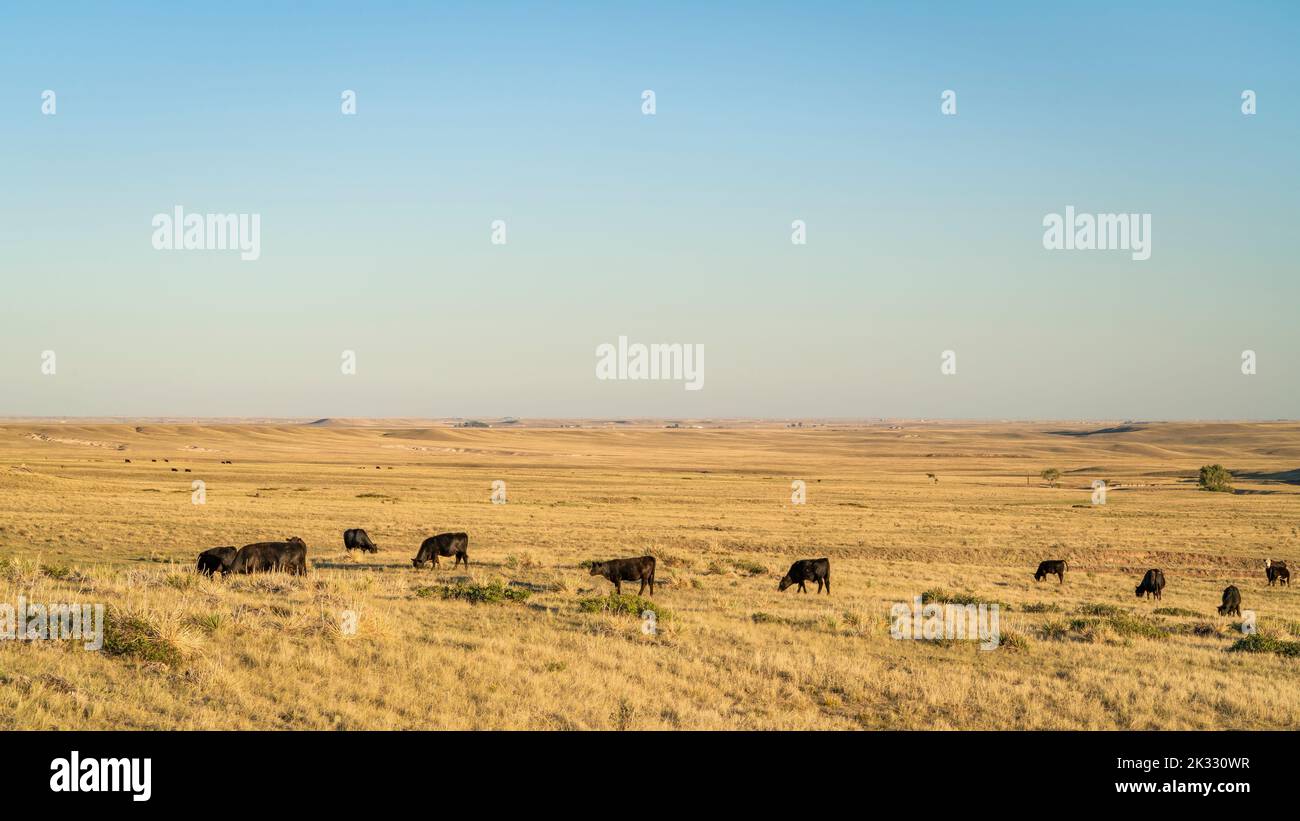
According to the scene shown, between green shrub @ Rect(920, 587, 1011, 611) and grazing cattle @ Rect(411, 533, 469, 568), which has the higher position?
grazing cattle @ Rect(411, 533, 469, 568)

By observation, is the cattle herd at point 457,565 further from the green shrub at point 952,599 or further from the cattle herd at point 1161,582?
the green shrub at point 952,599

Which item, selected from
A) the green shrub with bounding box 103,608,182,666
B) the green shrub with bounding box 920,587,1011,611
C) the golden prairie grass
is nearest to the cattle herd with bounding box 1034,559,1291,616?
the golden prairie grass

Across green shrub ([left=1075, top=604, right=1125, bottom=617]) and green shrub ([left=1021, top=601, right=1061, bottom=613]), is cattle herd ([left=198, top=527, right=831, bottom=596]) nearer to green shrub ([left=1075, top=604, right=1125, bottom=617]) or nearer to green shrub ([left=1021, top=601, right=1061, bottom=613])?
green shrub ([left=1021, top=601, right=1061, bottom=613])

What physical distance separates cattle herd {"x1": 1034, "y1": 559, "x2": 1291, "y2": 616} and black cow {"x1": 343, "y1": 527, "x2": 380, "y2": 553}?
22228mm

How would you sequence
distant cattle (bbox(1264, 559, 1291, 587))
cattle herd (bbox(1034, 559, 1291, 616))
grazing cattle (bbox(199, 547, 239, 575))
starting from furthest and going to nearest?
distant cattle (bbox(1264, 559, 1291, 587)), cattle herd (bbox(1034, 559, 1291, 616)), grazing cattle (bbox(199, 547, 239, 575))

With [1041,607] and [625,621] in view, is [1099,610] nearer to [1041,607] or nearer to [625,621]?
[1041,607]

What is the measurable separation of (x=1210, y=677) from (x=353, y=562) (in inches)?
863

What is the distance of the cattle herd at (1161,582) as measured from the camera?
878 inches

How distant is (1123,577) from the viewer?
30.5m

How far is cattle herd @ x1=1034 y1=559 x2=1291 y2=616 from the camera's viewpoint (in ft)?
73.2

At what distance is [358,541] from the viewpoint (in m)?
29.0
